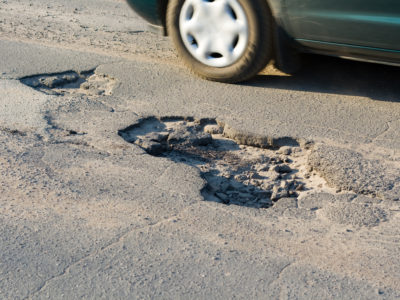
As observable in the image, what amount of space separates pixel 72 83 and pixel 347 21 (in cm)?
228

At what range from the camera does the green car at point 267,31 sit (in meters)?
4.11

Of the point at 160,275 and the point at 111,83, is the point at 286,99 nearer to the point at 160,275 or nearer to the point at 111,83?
the point at 111,83

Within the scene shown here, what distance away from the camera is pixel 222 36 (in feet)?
15.4

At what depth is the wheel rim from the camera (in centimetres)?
463

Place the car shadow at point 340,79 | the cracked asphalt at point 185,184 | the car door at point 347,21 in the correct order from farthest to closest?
the car shadow at point 340,79 → the car door at point 347,21 → the cracked asphalt at point 185,184

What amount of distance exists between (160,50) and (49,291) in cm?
363

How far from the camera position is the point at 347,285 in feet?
8.33

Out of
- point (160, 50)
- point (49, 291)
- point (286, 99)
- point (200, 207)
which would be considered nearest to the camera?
point (49, 291)

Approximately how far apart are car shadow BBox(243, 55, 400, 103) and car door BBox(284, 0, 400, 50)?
0.55 metres

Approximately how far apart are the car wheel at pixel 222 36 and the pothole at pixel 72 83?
71cm

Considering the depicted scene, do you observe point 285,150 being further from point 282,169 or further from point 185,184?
point 185,184

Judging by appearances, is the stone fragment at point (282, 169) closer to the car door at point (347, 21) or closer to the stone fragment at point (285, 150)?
the stone fragment at point (285, 150)

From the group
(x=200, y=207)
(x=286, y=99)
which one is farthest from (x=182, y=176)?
(x=286, y=99)

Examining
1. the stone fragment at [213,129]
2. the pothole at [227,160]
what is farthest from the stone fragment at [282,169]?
the stone fragment at [213,129]
